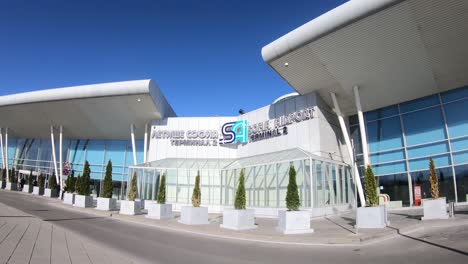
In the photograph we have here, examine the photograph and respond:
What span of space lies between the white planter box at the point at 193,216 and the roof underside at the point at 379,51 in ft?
34.3

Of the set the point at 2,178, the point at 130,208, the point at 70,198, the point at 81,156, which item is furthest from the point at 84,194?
the point at 2,178

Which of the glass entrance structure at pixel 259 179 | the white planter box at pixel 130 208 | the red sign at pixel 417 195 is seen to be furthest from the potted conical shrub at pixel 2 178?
the red sign at pixel 417 195

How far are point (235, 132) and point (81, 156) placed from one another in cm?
2319

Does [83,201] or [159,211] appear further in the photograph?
[83,201]

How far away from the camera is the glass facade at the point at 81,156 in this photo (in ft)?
135

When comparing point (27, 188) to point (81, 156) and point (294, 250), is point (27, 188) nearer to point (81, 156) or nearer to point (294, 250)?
point (81, 156)

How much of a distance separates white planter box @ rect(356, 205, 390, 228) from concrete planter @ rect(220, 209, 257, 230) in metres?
4.71

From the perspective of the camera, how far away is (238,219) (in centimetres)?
1509

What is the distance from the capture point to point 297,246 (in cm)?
1088

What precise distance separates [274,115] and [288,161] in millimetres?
6750

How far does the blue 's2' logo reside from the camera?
3094 centimetres

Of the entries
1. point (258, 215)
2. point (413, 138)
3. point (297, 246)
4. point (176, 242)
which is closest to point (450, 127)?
point (413, 138)

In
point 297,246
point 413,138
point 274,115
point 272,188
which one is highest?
point 274,115

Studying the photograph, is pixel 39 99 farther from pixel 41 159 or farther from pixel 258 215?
pixel 258 215
